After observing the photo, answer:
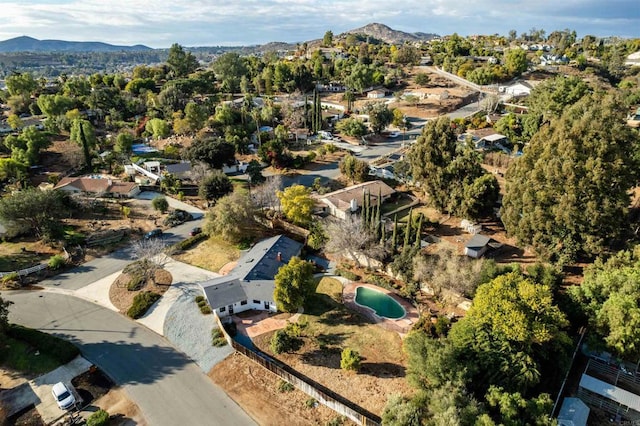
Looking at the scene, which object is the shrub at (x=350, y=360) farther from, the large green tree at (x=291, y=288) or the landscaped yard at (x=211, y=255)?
the landscaped yard at (x=211, y=255)

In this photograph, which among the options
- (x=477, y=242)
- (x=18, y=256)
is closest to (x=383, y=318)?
(x=477, y=242)

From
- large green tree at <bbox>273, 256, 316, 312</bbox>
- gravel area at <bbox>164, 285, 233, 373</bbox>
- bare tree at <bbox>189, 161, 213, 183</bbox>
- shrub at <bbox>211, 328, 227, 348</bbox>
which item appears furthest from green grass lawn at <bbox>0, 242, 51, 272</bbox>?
large green tree at <bbox>273, 256, 316, 312</bbox>

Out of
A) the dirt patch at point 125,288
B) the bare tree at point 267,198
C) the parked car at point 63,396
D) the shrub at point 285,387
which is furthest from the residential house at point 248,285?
the bare tree at point 267,198

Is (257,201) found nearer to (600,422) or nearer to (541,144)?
(541,144)

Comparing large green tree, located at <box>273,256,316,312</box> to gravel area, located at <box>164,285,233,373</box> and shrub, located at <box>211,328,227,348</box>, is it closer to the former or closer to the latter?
shrub, located at <box>211,328,227,348</box>

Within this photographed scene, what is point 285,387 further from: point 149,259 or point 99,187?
point 99,187
